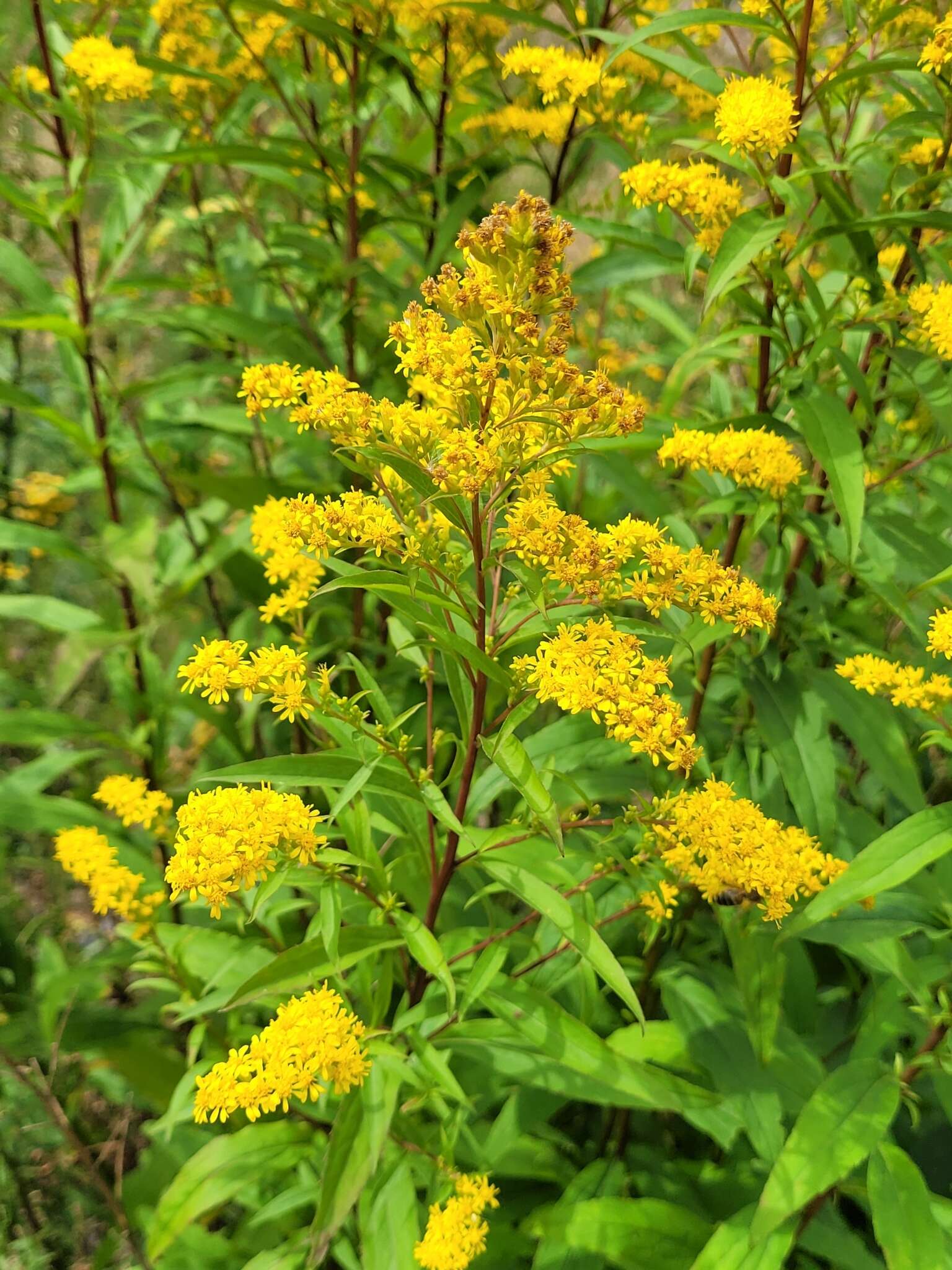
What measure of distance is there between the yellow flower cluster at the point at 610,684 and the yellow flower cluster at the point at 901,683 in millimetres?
416

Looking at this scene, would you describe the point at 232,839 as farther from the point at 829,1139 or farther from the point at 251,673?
the point at 829,1139

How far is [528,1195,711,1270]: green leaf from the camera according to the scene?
1.51m

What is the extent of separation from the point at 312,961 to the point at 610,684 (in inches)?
25.5

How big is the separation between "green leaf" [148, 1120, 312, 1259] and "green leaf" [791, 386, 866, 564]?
1.41 metres

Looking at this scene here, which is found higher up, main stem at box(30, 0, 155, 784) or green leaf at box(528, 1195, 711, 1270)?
main stem at box(30, 0, 155, 784)

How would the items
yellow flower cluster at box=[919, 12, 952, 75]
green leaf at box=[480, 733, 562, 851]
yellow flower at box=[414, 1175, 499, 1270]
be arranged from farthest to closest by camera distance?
yellow flower cluster at box=[919, 12, 952, 75], yellow flower at box=[414, 1175, 499, 1270], green leaf at box=[480, 733, 562, 851]

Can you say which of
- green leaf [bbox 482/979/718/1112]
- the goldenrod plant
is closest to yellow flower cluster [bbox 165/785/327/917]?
the goldenrod plant

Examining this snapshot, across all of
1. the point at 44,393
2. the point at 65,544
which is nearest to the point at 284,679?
the point at 65,544

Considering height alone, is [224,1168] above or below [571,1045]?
below

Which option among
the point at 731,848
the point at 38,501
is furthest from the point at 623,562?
the point at 38,501

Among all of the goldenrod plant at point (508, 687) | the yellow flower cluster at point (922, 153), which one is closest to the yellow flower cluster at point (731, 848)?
the goldenrod plant at point (508, 687)

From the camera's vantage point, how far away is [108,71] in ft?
5.85

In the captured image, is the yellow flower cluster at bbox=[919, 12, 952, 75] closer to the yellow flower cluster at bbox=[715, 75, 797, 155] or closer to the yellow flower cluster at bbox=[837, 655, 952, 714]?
the yellow flower cluster at bbox=[715, 75, 797, 155]

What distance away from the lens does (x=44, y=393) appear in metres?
3.64
